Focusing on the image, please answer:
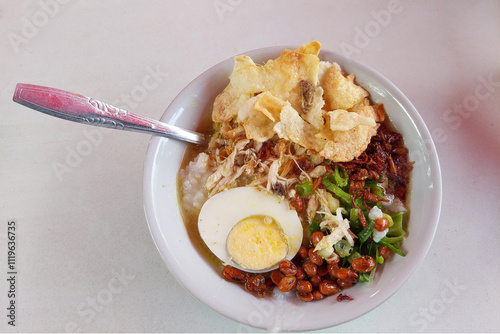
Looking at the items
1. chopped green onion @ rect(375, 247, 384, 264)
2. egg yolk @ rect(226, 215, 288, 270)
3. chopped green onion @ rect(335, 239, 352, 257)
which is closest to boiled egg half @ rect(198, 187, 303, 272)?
egg yolk @ rect(226, 215, 288, 270)

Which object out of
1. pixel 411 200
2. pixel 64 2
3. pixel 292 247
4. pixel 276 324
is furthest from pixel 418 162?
pixel 64 2

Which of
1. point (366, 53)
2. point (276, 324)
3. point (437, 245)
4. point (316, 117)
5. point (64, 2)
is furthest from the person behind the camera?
point (64, 2)

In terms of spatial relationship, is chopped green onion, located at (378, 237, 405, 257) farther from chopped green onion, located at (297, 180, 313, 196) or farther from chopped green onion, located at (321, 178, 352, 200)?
chopped green onion, located at (297, 180, 313, 196)

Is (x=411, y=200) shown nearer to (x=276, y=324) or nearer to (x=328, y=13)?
(x=276, y=324)

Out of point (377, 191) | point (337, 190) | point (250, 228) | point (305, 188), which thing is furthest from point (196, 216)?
point (377, 191)

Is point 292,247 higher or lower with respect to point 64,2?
lower

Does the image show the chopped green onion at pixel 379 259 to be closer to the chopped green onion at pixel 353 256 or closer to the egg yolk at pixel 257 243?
the chopped green onion at pixel 353 256

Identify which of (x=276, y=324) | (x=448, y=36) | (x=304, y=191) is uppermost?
(x=448, y=36)
